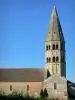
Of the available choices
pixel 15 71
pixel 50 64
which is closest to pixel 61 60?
pixel 50 64

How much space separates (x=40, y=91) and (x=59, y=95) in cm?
420

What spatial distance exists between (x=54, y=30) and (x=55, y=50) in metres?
4.55

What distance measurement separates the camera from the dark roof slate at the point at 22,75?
113 m

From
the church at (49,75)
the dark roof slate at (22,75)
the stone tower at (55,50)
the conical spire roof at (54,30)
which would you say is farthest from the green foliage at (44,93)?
the conical spire roof at (54,30)

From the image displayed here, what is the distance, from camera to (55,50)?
11375 centimetres

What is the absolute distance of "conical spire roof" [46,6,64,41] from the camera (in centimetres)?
11462

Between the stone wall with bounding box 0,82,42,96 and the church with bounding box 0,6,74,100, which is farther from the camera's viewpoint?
the stone wall with bounding box 0,82,42,96

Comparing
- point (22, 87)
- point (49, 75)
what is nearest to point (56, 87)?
point (49, 75)

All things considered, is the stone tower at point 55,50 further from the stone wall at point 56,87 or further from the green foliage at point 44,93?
the green foliage at point 44,93

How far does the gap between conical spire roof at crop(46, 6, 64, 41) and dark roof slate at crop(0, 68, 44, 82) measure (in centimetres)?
750

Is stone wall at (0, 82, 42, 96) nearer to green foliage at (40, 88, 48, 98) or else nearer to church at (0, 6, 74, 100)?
church at (0, 6, 74, 100)

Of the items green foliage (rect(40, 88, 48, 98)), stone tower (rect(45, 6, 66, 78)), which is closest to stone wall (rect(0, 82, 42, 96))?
green foliage (rect(40, 88, 48, 98))

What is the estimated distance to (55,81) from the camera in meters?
110

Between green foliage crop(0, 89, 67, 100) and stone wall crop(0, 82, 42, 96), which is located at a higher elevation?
stone wall crop(0, 82, 42, 96)
